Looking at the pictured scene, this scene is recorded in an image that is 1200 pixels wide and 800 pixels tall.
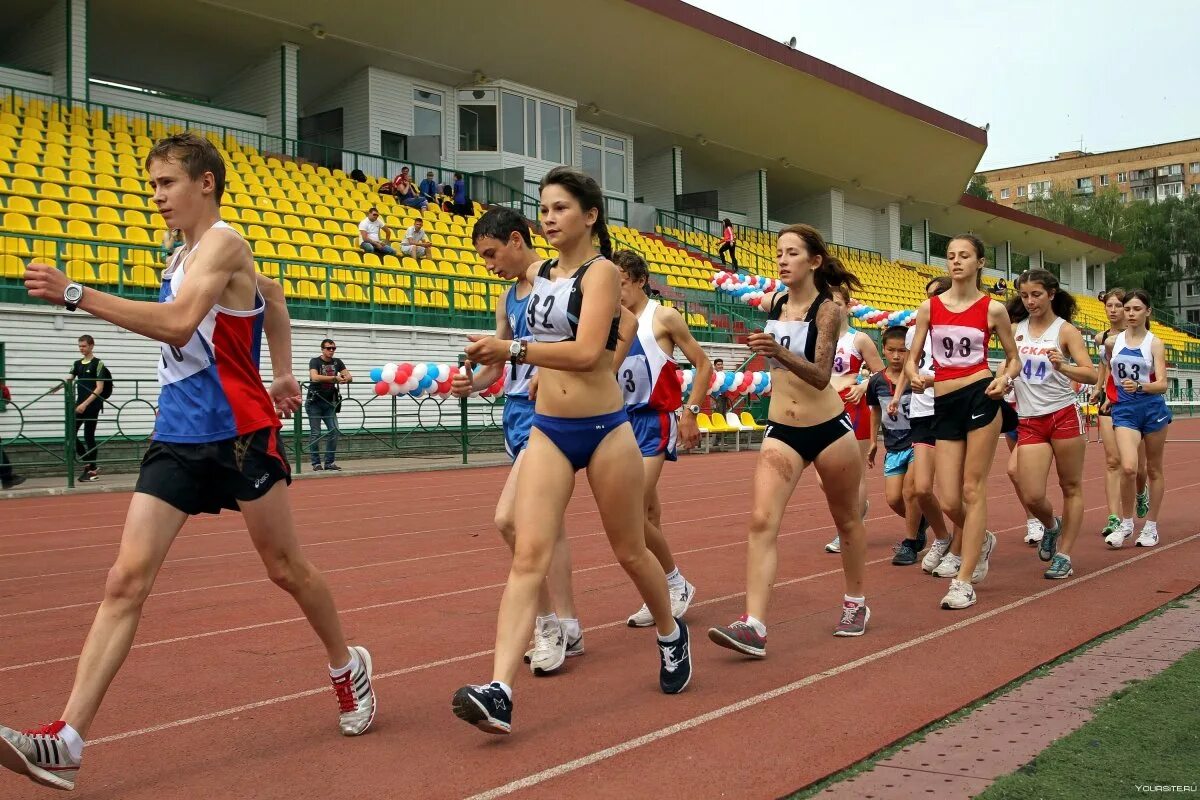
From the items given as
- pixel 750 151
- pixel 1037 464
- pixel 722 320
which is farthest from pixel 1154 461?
pixel 750 151

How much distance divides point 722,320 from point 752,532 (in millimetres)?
25025

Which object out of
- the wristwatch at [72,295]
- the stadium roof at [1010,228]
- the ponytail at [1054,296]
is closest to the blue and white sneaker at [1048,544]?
the ponytail at [1054,296]

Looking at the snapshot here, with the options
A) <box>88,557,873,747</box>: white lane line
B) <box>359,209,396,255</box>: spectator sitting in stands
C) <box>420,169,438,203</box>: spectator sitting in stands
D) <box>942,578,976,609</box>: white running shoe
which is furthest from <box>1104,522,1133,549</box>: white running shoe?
<box>420,169,438,203</box>: spectator sitting in stands

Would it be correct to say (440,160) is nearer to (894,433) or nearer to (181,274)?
(894,433)

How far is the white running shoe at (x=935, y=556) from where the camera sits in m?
8.57

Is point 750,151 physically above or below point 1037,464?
above

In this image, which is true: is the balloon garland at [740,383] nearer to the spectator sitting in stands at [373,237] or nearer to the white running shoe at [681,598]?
the spectator sitting in stands at [373,237]

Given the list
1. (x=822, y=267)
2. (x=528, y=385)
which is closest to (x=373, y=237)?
(x=528, y=385)

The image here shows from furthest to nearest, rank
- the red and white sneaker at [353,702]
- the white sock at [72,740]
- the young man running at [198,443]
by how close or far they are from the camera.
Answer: the red and white sneaker at [353,702], the young man running at [198,443], the white sock at [72,740]

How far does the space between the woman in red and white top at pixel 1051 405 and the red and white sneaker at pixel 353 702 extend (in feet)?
18.0

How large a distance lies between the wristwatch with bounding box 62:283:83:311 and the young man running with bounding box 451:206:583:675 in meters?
1.92

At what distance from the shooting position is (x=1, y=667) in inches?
228

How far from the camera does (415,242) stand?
81.0ft

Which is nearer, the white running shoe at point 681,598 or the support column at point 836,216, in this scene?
the white running shoe at point 681,598
